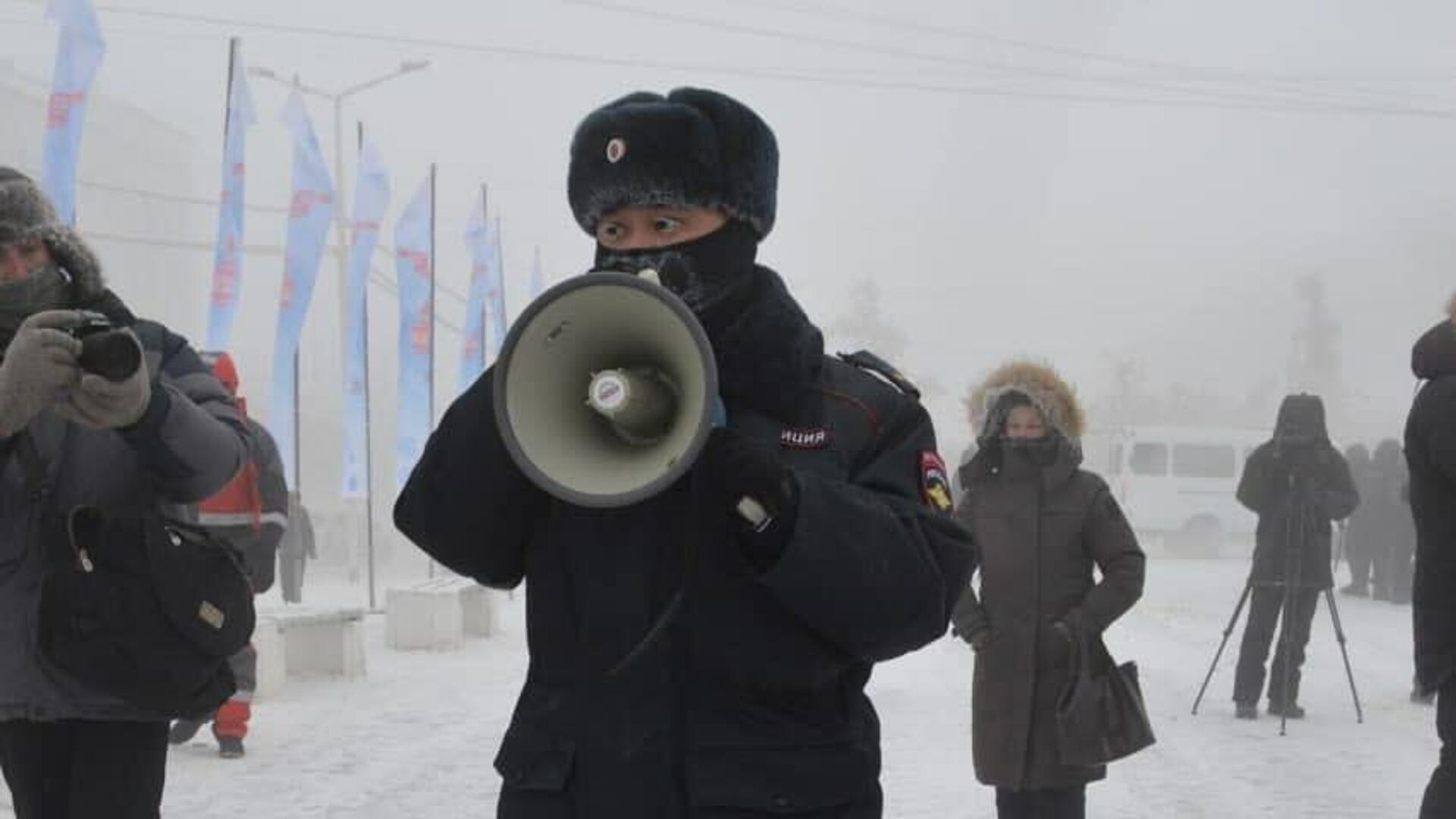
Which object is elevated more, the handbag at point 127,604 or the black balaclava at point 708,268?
the black balaclava at point 708,268

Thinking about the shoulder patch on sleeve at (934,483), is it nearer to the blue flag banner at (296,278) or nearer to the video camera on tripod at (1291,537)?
the video camera on tripod at (1291,537)

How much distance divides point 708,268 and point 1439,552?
2588mm

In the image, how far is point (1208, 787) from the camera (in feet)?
27.0

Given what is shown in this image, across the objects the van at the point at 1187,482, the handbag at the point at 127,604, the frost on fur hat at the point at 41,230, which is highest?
the frost on fur hat at the point at 41,230

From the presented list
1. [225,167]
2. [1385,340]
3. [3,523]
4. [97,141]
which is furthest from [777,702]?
[1385,340]

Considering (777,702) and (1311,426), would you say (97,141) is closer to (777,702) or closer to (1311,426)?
(1311,426)

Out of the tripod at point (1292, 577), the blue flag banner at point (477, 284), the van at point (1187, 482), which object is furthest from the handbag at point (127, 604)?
the van at point (1187, 482)

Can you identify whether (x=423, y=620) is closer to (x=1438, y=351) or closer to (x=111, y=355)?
(x=1438, y=351)

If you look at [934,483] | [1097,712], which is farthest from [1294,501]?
[934,483]

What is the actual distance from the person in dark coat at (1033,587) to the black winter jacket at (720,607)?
3277mm

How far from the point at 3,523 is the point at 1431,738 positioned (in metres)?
8.62

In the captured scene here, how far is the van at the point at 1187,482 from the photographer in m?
36.3

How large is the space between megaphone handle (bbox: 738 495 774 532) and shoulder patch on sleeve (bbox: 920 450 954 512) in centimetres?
34

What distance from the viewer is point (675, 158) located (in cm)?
241
